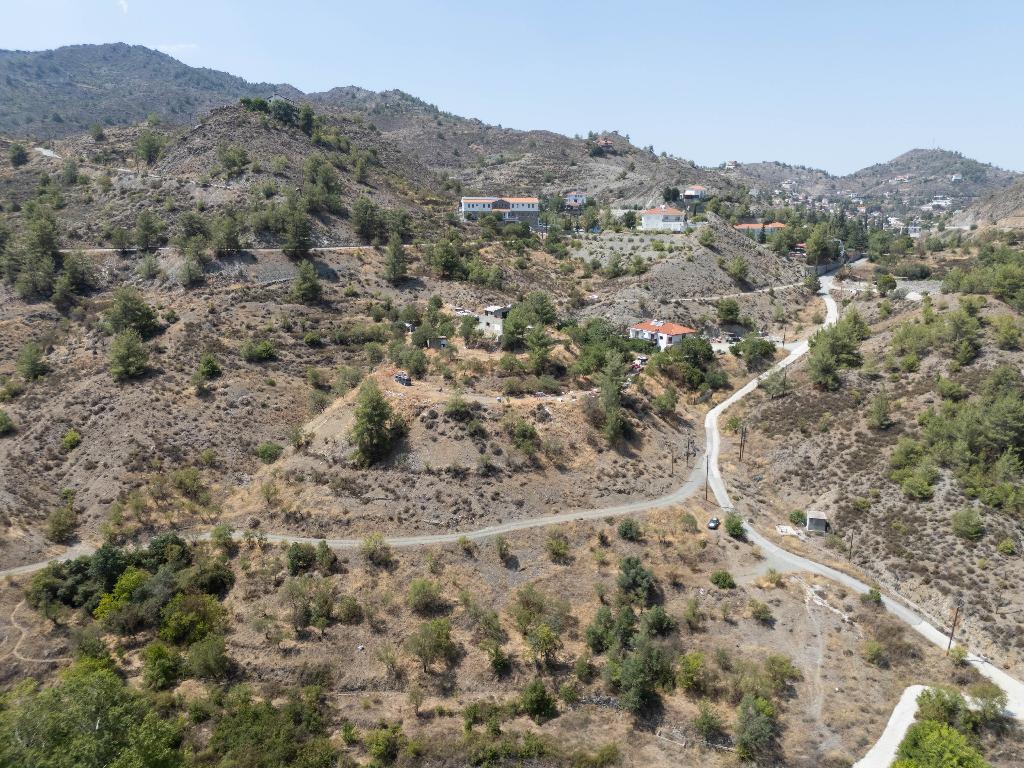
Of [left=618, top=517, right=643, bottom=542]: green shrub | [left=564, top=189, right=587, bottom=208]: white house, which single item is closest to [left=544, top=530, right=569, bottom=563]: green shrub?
[left=618, top=517, right=643, bottom=542]: green shrub

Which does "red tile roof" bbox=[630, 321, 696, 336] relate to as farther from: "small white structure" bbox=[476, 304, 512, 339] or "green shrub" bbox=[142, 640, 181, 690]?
"green shrub" bbox=[142, 640, 181, 690]

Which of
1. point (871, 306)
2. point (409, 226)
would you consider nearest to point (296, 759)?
point (409, 226)

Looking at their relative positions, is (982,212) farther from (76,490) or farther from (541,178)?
(76,490)

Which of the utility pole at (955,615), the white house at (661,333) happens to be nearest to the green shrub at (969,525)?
the utility pole at (955,615)

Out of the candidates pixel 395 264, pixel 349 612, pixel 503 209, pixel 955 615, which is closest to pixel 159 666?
pixel 349 612

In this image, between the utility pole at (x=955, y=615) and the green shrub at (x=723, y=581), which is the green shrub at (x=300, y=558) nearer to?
the green shrub at (x=723, y=581)

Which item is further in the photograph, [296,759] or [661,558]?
[661,558]
